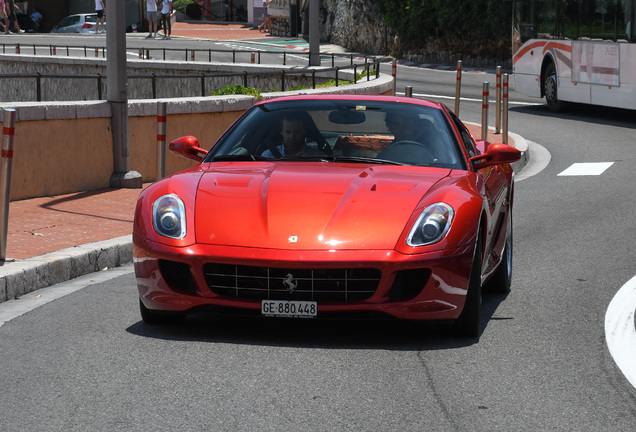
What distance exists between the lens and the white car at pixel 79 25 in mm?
60094

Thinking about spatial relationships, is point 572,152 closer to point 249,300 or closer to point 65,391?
point 249,300

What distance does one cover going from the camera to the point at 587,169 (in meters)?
16.7

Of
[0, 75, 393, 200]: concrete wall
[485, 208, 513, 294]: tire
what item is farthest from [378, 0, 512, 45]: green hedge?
[485, 208, 513, 294]: tire

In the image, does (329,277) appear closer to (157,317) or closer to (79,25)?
(157,317)

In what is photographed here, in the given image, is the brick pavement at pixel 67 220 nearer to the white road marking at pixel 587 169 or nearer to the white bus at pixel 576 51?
the white road marking at pixel 587 169

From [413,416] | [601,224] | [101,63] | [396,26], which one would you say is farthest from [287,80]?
[413,416]

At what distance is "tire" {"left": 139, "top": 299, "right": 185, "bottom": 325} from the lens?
6441 mm

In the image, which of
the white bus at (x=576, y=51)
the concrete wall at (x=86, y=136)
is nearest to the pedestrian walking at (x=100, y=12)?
the white bus at (x=576, y=51)

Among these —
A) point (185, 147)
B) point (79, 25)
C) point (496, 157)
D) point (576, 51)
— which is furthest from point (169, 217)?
point (79, 25)

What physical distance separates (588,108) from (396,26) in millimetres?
21992

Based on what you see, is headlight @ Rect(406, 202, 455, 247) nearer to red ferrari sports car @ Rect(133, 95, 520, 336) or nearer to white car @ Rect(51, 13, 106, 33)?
red ferrari sports car @ Rect(133, 95, 520, 336)

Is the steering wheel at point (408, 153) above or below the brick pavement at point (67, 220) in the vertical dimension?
above

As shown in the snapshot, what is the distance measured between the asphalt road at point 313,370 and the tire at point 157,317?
56 millimetres

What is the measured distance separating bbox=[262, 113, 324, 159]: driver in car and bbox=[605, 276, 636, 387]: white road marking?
2.02 meters
